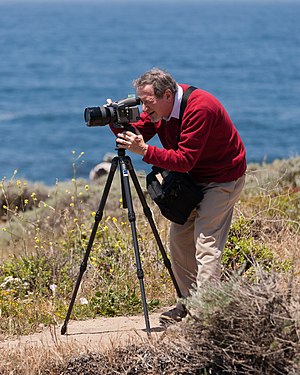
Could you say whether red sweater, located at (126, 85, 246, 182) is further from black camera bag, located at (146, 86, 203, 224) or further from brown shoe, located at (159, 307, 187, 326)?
brown shoe, located at (159, 307, 187, 326)

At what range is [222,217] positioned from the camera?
6.02 meters

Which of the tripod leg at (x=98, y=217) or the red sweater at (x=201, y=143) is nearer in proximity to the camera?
the red sweater at (x=201, y=143)

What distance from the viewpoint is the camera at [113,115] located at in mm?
5746

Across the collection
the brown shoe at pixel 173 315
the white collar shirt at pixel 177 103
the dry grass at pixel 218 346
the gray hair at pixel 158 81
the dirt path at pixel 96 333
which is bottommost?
the dirt path at pixel 96 333

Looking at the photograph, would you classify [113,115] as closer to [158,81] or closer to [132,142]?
[132,142]

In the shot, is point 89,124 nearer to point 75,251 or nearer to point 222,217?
point 222,217

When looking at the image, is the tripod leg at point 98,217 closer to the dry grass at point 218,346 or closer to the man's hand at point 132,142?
the man's hand at point 132,142

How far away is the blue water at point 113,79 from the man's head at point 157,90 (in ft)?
21.4

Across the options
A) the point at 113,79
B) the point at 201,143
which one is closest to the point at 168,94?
the point at 201,143

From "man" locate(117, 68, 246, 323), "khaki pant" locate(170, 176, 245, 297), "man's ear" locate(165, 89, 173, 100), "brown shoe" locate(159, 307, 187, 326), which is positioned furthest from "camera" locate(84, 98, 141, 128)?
"brown shoe" locate(159, 307, 187, 326)

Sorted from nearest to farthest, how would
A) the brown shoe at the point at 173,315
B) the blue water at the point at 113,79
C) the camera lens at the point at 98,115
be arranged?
the camera lens at the point at 98,115, the brown shoe at the point at 173,315, the blue water at the point at 113,79

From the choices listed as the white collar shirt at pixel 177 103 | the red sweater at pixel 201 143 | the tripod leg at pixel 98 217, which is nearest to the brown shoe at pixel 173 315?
the tripod leg at pixel 98 217

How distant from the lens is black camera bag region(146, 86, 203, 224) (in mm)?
5855

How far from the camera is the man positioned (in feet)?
0.36
